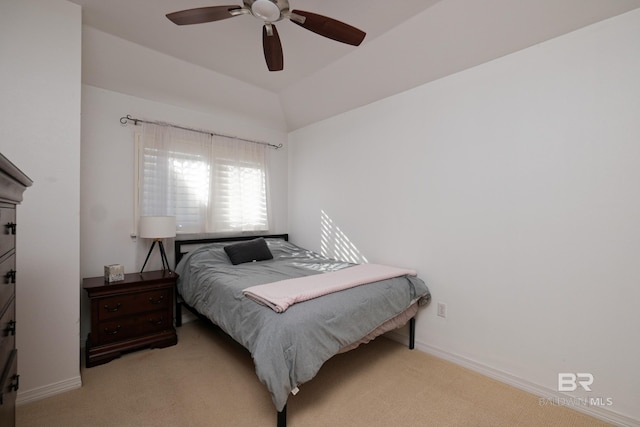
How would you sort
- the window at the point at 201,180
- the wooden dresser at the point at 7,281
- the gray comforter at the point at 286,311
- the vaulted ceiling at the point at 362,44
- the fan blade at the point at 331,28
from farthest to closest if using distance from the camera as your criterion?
the window at the point at 201,180 → the vaulted ceiling at the point at 362,44 → the fan blade at the point at 331,28 → the gray comforter at the point at 286,311 → the wooden dresser at the point at 7,281

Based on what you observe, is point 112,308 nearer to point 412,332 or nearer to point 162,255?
point 162,255

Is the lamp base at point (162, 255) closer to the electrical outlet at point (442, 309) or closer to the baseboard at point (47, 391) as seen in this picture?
the baseboard at point (47, 391)

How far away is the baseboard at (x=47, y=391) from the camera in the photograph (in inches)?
74.5

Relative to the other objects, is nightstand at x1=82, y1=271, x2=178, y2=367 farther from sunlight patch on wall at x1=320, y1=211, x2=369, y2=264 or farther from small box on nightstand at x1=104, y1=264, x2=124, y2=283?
Result: sunlight patch on wall at x1=320, y1=211, x2=369, y2=264

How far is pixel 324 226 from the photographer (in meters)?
3.83

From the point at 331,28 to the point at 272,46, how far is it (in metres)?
0.43

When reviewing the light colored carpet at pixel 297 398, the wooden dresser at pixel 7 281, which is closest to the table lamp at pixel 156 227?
the light colored carpet at pixel 297 398

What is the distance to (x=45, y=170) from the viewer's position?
198 cm

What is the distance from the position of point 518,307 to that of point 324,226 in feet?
7.43

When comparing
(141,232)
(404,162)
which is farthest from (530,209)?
(141,232)

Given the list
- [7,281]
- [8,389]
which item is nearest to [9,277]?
[7,281]

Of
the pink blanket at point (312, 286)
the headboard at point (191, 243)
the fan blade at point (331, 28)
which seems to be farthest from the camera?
the headboard at point (191, 243)

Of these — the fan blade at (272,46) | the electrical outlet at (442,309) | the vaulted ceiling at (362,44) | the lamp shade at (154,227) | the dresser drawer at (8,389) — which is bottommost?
the electrical outlet at (442,309)

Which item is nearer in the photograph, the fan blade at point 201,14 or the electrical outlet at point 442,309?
the fan blade at point 201,14
